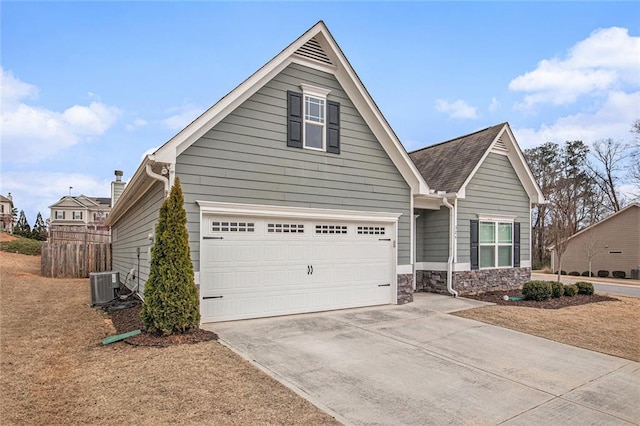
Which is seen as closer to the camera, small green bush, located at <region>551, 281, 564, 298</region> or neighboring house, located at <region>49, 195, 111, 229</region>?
small green bush, located at <region>551, 281, 564, 298</region>

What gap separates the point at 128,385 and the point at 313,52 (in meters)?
7.64

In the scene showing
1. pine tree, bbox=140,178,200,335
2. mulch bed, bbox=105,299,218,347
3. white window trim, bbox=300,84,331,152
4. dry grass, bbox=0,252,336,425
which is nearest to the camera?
dry grass, bbox=0,252,336,425

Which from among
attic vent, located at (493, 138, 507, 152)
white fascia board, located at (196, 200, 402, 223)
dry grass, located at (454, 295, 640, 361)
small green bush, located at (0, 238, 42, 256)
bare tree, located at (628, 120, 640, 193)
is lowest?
dry grass, located at (454, 295, 640, 361)

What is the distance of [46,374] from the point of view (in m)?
4.91

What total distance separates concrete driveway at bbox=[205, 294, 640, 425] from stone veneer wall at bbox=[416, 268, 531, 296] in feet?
14.0

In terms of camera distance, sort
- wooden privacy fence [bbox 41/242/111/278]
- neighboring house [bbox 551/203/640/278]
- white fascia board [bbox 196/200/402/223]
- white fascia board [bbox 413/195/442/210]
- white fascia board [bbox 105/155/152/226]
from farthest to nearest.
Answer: neighboring house [bbox 551/203/640/278]
wooden privacy fence [bbox 41/242/111/278]
white fascia board [bbox 413/195/442/210]
white fascia board [bbox 105/155/152/226]
white fascia board [bbox 196/200/402/223]

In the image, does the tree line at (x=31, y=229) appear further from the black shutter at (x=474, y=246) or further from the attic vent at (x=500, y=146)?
the attic vent at (x=500, y=146)

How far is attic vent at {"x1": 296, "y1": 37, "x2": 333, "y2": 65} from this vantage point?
354 inches

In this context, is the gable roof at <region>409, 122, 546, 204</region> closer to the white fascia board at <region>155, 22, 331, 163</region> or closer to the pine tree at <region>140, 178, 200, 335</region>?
the white fascia board at <region>155, 22, 331, 163</region>

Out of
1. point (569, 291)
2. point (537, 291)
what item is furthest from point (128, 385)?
point (569, 291)

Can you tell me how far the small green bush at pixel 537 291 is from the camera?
11305mm

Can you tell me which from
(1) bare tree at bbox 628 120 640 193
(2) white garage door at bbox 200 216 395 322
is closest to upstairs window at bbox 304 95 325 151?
(2) white garage door at bbox 200 216 395 322

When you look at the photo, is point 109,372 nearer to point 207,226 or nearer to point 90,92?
point 207,226

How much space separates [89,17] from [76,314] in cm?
738
